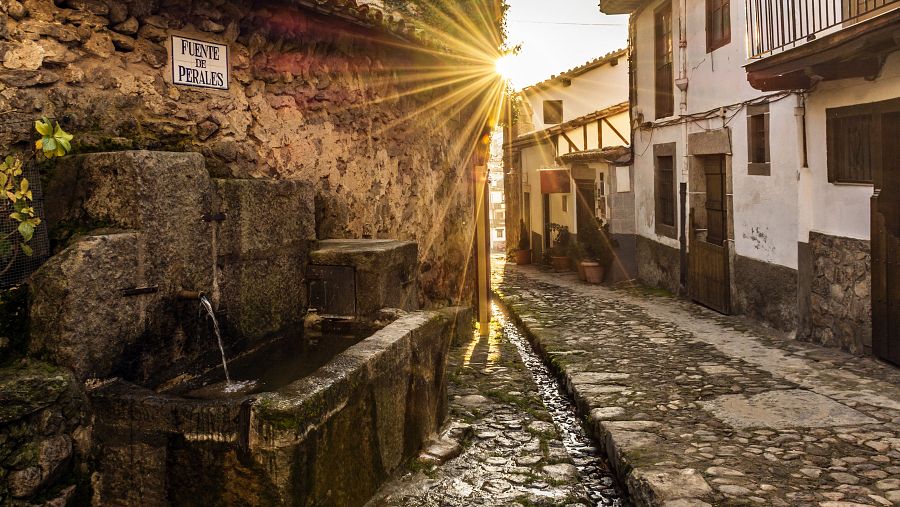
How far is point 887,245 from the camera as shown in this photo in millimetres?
6547

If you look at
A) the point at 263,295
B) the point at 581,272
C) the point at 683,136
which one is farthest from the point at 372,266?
the point at 581,272

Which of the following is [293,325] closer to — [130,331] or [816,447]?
[130,331]

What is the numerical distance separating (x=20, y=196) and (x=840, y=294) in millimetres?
7015

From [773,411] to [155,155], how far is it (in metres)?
4.42

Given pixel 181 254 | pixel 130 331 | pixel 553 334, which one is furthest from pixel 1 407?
pixel 553 334

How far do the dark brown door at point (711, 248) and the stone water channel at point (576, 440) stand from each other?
3127 millimetres

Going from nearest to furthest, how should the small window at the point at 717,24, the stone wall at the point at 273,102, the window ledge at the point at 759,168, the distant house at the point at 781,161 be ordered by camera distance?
the stone wall at the point at 273,102
the distant house at the point at 781,161
the window ledge at the point at 759,168
the small window at the point at 717,24

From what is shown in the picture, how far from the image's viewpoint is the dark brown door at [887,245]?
6.43m

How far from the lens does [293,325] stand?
5035mm

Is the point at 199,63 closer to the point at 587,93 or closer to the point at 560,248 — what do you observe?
the point at 560,248

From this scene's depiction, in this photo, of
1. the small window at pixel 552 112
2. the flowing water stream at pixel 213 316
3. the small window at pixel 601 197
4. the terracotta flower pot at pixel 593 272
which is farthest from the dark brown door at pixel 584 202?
the flowing water stream at pixel 213 316

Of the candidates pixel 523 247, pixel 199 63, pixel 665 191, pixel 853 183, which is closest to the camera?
pixel 199 63

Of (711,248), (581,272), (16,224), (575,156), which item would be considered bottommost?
(581,272)

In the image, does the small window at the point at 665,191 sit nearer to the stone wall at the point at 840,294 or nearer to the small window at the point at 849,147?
the stone wall at the point at 840,294
